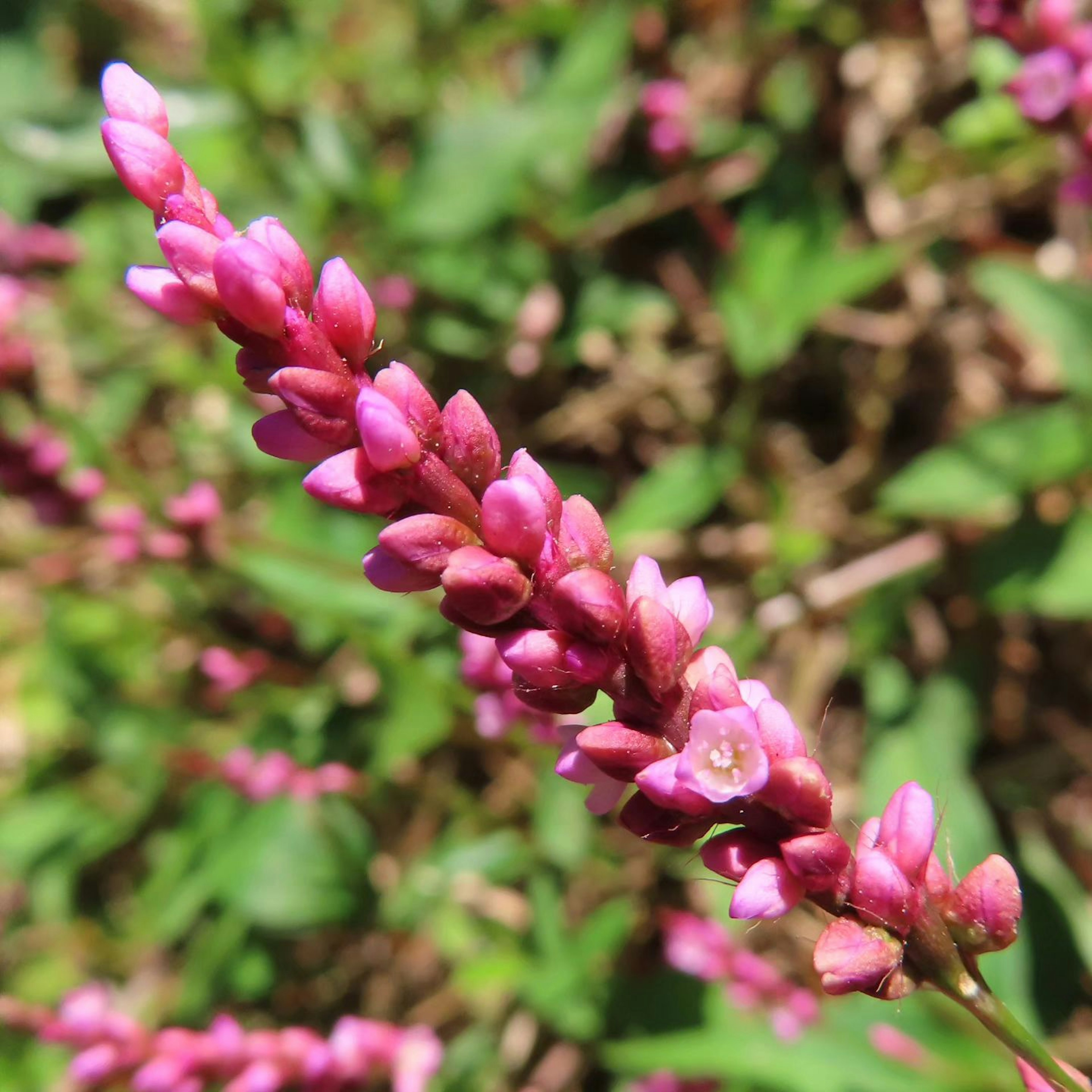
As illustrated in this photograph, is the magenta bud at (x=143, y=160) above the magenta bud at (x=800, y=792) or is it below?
above

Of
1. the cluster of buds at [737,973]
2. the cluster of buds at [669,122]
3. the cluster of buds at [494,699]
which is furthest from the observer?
the cluster of buds at [669,122]

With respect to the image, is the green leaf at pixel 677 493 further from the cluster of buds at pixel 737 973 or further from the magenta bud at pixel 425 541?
the magenta bud at pixel 425 541

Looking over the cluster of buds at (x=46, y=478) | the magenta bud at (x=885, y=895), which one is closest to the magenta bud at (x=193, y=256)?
the magenta bud at (x=885, y=895)

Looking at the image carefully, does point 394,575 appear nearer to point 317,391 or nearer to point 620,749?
point 317,391

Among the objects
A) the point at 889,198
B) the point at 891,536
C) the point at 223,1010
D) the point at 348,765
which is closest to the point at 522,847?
the point at 348,765

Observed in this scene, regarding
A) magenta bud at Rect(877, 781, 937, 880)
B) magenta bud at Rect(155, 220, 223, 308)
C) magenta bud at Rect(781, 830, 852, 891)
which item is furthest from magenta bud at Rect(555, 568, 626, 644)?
magenta bud at Rect(155, 220, 223, 308)

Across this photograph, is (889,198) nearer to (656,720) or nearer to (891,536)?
(891,536)
